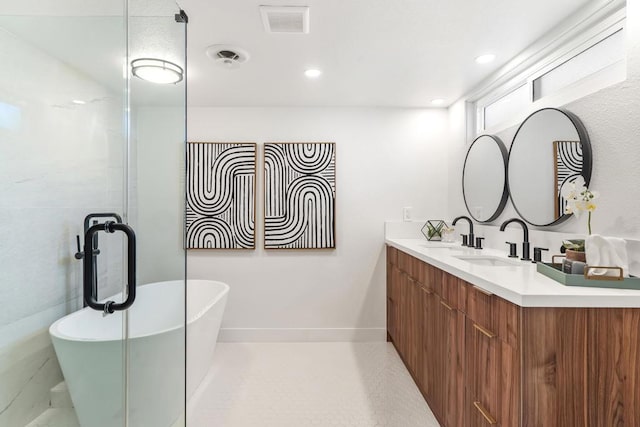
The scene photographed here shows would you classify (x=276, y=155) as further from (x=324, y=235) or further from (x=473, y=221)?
(x=473, y=221)

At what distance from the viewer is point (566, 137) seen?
1801 millimetres

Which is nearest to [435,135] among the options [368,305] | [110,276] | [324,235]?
[324,235]

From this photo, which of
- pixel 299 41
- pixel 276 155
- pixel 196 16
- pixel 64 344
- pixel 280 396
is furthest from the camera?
pixel 276 155

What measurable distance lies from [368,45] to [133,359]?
2.07m

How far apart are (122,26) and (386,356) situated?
2.88m

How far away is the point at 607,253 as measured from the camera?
1.28m

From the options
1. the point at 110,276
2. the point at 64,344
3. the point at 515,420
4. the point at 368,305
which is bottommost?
the point at 368,305

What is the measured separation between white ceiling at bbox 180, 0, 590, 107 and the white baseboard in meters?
2.23

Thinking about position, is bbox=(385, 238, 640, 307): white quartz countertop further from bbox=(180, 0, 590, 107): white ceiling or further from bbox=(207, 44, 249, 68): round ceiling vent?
bbox=(207, 44, 249, 68): round ceiling vent

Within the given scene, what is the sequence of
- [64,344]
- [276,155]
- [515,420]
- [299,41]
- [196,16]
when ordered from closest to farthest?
1. [64,344]
2. [515,420]
3. [196,16]
4. [299,41]
5. [276,155]

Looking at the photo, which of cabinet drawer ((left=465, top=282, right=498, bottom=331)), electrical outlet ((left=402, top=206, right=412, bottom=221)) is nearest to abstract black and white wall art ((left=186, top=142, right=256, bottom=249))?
electrical outlet ((left=402, top=206, right=412, bottom=221))

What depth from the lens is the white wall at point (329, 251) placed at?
3.25 meters

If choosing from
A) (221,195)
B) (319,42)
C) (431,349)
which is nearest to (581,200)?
(431,349)

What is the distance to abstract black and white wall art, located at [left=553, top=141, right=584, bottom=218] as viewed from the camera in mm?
1732
